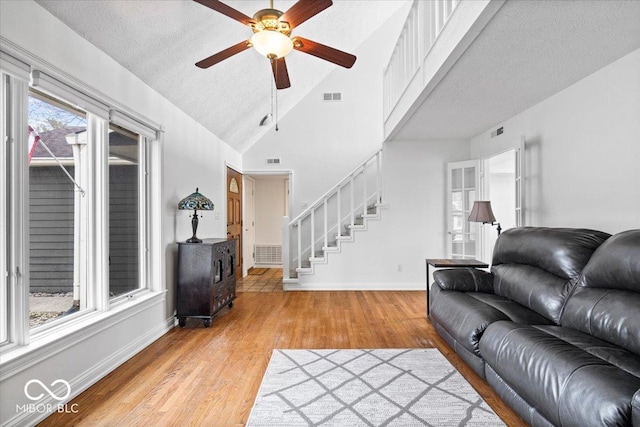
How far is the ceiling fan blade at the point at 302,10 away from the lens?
218 cm

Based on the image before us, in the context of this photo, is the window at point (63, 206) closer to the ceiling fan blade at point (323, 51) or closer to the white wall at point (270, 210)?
the ceiling fan blade at point (323, 51)

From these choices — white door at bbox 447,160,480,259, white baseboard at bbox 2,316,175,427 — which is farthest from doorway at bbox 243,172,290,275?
white baseboard at bbox 2,316,175,427

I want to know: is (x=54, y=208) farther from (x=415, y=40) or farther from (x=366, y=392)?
(x=415, y=40)

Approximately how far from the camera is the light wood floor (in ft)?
7.00

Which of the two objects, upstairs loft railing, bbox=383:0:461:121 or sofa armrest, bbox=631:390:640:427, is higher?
upstairs loft railing, bbox=383:0:461:121

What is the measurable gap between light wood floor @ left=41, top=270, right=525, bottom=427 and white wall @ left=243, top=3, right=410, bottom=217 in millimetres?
2427

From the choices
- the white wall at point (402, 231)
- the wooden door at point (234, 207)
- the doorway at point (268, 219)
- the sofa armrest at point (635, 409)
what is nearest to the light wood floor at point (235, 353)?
the white wall at point (402, 231)

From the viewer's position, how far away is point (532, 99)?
143 inches

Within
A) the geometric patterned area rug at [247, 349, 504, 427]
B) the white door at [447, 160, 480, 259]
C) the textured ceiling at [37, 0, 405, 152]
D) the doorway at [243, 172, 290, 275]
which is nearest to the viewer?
the geometric patterned area rug at [247, 349, 504, 427]

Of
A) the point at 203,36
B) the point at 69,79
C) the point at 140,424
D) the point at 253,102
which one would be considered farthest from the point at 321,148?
the point at 140,424

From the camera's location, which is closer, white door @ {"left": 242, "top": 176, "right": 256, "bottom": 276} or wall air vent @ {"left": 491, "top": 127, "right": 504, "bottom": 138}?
wall air vent @ {"left": 491, "top": 127, "right": 504, "bottom": 138}

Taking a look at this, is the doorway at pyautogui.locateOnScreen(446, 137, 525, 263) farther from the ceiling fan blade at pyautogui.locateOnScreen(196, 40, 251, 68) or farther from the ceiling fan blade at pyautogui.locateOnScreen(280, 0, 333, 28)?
the ceiling fan blade at pyautogui.locateOnScreen(196, 40, 251, 68)

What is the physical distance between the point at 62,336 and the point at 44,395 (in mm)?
336

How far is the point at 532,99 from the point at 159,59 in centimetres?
369
